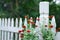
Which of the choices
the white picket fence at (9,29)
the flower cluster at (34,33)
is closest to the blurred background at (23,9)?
the white picket fence at (9,29)

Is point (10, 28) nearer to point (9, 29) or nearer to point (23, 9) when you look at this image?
point (9, 29)

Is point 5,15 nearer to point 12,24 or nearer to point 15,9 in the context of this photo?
point 15,9

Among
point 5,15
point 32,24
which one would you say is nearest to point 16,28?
point 32,24

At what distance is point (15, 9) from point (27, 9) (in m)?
0.36

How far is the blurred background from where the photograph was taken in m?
6.83

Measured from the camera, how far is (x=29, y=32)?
435cm

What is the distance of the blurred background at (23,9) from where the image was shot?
22.4 feet

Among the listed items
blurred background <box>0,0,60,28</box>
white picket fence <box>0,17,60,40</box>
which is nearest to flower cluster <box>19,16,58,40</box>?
white picket fence <box>0,17,60,40</box>

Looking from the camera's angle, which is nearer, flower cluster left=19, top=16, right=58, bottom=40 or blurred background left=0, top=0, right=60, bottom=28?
flower cluster left=19, top=16, right=58, bottom=40

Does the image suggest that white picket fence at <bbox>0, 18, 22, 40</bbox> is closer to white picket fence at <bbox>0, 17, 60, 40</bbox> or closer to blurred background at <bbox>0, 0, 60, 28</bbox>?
white picket fence at <bbox>0, 17, 60, 40</bbox>

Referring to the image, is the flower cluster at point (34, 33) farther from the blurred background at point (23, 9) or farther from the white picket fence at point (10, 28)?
the blurred background at point (23, 9)

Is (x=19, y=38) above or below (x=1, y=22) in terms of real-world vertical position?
below

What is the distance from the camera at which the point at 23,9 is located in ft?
22.8

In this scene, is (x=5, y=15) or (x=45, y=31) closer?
(x=45, y=31)
